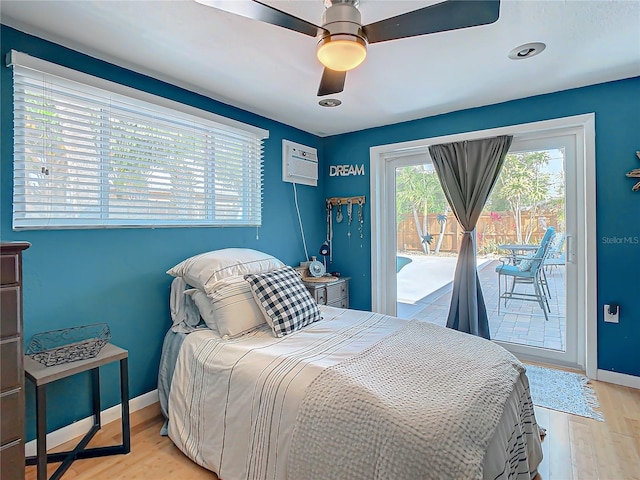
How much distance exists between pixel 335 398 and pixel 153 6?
1.96 m

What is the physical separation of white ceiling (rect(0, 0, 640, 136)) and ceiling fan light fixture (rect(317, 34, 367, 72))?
0.31m

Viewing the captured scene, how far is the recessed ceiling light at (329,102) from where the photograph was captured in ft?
9.44

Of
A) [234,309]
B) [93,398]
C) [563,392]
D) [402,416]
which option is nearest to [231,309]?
[234,309]

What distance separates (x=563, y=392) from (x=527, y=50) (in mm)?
2371

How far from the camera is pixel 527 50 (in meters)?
2.05

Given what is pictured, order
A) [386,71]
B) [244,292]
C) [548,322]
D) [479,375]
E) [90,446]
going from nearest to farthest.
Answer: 1. [479,375]
2. [90,446]
3. [244,292]
4. [386,71]
5. [548,322]

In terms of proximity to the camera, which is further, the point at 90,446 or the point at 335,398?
the point at 90,446

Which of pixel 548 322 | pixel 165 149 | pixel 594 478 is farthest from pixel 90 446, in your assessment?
pixel 548 322

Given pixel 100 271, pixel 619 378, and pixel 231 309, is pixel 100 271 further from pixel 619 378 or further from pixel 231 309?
pixel 619 378

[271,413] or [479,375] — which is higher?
[479,375]

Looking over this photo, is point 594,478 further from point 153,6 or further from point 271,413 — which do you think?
point 153,6

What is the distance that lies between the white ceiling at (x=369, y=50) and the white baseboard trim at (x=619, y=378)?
2.24 metres

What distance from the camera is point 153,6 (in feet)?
5.31

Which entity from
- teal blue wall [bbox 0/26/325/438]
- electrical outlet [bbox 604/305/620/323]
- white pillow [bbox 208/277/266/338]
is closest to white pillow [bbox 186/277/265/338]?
white pillow [bbox 208/277/266/338]
